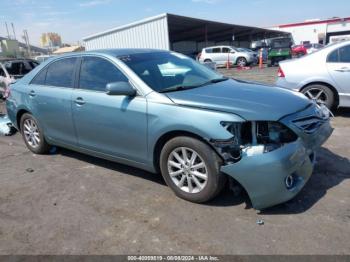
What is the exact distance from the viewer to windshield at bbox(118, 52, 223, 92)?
12.8ft

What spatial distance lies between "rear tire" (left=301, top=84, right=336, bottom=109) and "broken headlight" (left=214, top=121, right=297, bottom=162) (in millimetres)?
3650

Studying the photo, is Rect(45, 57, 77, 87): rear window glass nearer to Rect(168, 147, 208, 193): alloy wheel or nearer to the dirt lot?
the dirt lot

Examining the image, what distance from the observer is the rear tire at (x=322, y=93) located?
651 centimetres

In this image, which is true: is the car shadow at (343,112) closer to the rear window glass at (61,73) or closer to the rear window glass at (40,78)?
the rear window glass at (61,73)

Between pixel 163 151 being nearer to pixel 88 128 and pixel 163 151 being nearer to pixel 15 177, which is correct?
pixel 88 128

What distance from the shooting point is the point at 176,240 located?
296 centimetres

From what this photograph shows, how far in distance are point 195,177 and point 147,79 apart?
→ 1256mm

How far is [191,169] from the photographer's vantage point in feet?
11.4

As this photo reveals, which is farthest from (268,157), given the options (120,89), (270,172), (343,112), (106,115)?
(343,112)

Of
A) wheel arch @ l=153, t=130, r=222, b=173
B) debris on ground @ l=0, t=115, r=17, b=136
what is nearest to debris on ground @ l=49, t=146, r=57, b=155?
debris on ground @ l=0, t=115, r=17, b=136

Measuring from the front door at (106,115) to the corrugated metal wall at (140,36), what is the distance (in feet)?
63.9

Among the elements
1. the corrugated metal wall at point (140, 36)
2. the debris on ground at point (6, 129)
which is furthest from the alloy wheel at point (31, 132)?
the corrugated metal wall at point (140, 36)

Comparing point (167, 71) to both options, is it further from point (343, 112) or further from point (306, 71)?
point (343, 112)

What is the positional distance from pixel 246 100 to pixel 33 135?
371cm
